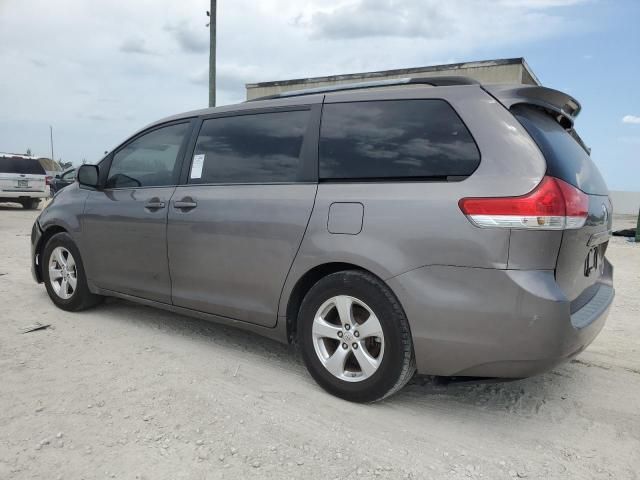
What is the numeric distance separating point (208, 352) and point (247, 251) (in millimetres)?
901

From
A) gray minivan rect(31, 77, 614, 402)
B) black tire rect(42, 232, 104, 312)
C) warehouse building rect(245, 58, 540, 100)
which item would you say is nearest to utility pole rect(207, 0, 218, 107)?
warehouse building rect(245, 58, 540, 100)

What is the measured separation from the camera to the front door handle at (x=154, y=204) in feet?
12.6

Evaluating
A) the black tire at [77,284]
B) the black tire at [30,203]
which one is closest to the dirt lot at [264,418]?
the black tire at [77,284]

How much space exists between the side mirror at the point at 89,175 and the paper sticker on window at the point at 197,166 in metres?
1.12

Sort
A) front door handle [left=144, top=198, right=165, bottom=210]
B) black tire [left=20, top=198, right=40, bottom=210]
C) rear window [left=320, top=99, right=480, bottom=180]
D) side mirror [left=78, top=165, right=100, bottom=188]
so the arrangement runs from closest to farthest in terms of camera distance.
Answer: rear window [left=320, top=99, right=480, bottom=180] < front door handle [left=144, top=198, right=165, bottom=210] < side mirror [left=78, top=165, right=100, bottom=188] < black tire [left=20, top=198, right=40, bottom=210]

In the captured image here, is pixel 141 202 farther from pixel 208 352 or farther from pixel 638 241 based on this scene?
pixel 638 241

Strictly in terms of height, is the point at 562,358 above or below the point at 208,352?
above

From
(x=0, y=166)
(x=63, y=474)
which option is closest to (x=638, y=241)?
(x=63, y=474)

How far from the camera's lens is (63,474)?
223 centimetres

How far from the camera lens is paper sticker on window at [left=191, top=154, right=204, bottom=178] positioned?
3.73m

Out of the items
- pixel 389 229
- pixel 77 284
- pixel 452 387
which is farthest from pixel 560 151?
pixel 77 284

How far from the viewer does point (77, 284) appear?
4.54m

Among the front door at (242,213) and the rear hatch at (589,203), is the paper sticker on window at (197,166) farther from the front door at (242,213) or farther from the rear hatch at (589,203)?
the rear hatch at (589,203)

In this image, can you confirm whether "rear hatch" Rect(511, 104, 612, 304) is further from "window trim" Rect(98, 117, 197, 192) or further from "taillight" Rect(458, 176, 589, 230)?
"window trim" Rect(98, 117, 197, 192)
